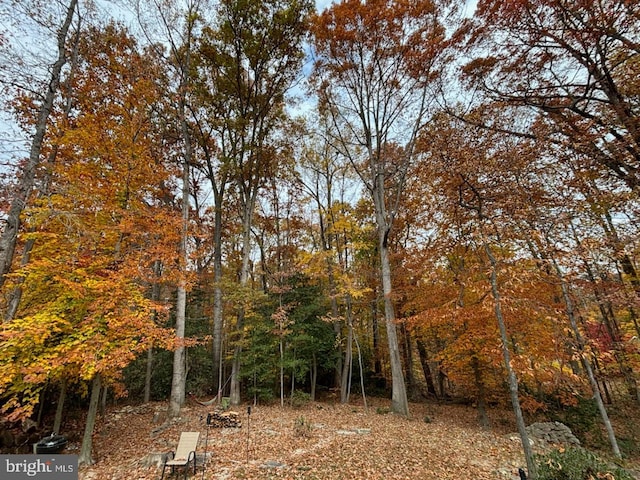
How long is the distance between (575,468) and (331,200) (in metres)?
13.8

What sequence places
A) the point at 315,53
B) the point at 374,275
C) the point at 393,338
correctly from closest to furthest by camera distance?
the point at 393,338 → the point at 315,53 → the point at 374,275

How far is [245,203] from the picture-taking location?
13172 millimetres

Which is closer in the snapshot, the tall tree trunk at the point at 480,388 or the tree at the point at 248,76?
the tall tree trunk at the point at 480,388

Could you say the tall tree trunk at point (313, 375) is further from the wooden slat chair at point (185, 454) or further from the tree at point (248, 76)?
the wooden slat chair at point (185, 454)

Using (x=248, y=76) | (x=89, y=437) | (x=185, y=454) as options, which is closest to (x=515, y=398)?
(x=185, y=454)

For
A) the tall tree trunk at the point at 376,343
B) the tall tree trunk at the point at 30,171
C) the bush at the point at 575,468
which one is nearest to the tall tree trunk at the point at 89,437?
the tall tree trunk at the point at 30,171

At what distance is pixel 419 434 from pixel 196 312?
10.9m

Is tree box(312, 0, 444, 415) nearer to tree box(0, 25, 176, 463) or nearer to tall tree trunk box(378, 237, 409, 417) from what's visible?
tall tree trunk box(378, 237, 409, 417)

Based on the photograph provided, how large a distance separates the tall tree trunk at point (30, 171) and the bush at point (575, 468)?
9157 millimetres

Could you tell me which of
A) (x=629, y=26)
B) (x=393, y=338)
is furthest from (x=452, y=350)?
(x=629, y=26)

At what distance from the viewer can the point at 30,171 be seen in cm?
538

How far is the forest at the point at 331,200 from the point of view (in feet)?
18.9

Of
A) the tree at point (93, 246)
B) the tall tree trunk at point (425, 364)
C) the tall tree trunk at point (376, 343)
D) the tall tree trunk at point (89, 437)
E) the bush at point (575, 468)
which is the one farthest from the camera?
the tall tree trunk at point (376, 343)

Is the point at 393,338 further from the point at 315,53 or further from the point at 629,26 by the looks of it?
the point at 315,53
